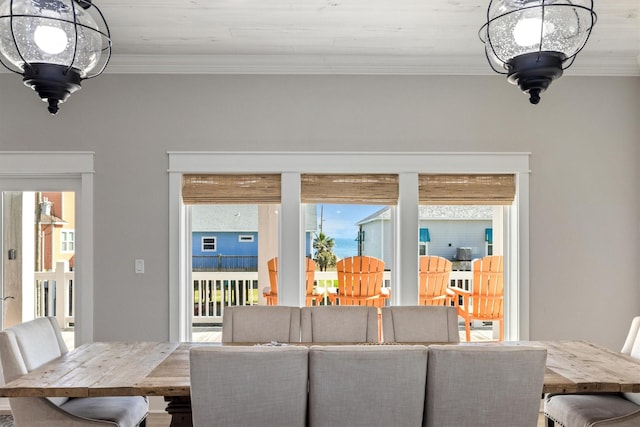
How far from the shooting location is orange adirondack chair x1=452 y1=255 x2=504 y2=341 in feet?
12.3

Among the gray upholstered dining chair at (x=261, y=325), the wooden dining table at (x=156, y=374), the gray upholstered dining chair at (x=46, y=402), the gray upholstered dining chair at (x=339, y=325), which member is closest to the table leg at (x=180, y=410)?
the wooden dining table at (x=156, y=374)

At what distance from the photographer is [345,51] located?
3447mm

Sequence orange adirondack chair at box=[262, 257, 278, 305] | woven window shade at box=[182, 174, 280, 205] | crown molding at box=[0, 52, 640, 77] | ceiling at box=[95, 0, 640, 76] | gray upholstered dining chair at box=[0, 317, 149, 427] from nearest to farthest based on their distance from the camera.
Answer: gray upholstered dining chair at box=[0, 317, 149, 427] < ceiling at box=[95, 0, 640, 76] < crown molding at box=[0, 52, 640, 77] < woven window shade at box=[182, 174, 280, 205] < orange adirondack chair at box=[262, 257, 278, 305]

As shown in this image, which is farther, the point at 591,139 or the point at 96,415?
the point at 591,139

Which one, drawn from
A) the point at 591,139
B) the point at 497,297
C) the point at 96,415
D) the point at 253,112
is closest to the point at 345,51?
the point at 253,112

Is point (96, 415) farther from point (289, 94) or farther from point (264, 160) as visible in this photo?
point (289, 94)

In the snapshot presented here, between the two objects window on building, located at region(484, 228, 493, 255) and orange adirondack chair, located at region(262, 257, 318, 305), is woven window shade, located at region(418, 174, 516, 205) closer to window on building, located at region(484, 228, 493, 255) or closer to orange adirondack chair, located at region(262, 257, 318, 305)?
window on building, located at region(484, 228, 493, 255)

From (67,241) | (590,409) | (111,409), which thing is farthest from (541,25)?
(67,241)

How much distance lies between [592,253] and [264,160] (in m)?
2.59

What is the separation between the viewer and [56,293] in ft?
12.1

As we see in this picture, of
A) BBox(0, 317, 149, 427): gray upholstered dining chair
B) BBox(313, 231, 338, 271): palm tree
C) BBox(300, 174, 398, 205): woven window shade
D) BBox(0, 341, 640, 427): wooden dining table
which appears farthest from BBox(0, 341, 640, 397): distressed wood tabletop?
BBox(300, 174, 398, 205): woven window shade

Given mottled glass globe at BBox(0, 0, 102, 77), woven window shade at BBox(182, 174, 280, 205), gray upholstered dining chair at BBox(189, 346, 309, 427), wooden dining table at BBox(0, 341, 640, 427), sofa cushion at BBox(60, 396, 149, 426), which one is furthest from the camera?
woven window shade at BBox(182, 174, 280, 205)

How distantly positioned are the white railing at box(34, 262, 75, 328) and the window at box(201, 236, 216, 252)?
3.33 feet

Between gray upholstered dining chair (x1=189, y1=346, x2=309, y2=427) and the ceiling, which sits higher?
the ceiling
